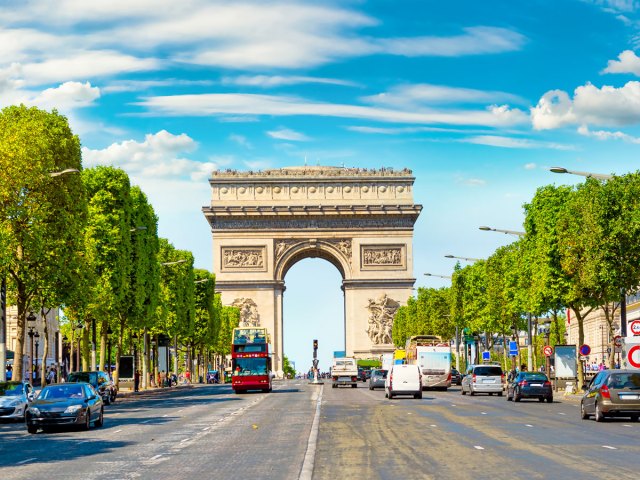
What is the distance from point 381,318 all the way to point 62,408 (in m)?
113

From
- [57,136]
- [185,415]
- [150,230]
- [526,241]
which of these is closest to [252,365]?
[150,230]

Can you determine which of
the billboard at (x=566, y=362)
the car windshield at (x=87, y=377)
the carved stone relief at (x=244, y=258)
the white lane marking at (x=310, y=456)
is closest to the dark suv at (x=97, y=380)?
the car windshield at (x=87, y=377)

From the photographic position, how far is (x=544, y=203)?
2763 inches

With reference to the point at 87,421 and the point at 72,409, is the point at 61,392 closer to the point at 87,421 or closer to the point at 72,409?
the point at 87,421

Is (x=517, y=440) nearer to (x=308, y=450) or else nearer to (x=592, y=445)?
(x=592, y=445)

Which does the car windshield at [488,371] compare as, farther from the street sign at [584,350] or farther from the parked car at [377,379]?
the parked car at [377,379]

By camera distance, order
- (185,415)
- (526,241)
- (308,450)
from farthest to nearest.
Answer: (526,241) < (185,415) < (308,450)

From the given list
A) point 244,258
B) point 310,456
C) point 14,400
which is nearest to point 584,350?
point 14,400

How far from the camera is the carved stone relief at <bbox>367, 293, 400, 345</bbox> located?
14812 centimetres

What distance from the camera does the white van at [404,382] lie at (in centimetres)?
6444

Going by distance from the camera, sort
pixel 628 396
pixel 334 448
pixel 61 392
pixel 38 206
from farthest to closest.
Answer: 1. pixel 38 206
2. pixel 628 396
3. pixel 61 392
4. pixel 334 448

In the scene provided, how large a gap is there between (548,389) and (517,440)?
30.5 metres

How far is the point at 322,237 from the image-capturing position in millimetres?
149000

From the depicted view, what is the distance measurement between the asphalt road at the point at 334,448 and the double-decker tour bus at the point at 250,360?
121ft
